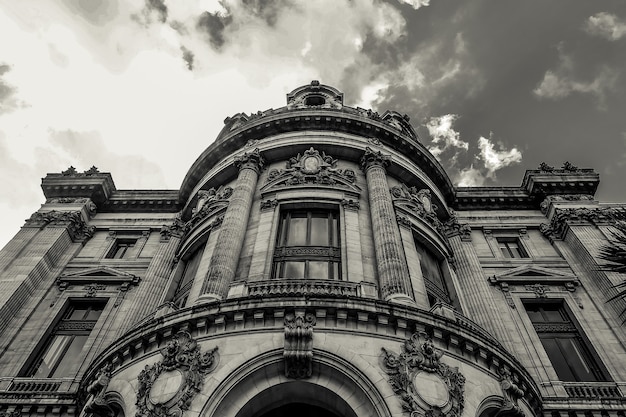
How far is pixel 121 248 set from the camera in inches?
1080

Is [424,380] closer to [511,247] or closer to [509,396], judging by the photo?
[509,396]

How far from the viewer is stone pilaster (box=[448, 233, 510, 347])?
2048 centimetres

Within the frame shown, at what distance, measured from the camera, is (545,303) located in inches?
894

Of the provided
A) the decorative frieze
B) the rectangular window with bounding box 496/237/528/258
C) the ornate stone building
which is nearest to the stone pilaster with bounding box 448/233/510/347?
the ornate stone building

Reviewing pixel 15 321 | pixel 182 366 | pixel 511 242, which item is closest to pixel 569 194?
pixel 511 242

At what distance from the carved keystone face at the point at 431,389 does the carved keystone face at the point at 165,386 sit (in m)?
6.68

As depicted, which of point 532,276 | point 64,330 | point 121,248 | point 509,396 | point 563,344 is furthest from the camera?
point 121,248

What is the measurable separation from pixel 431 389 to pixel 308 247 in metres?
8.29

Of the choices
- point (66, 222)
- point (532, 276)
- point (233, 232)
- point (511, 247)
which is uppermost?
point (66, 222)

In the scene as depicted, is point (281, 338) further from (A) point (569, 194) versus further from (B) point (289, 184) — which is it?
(A) point (569, 194)

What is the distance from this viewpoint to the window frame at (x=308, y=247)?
60.6ft

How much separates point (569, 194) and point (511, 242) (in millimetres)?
5022

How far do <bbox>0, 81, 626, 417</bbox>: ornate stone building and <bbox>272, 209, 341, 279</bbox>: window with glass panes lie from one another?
8 cm

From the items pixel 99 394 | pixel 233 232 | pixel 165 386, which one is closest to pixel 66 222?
pixel 233 232
